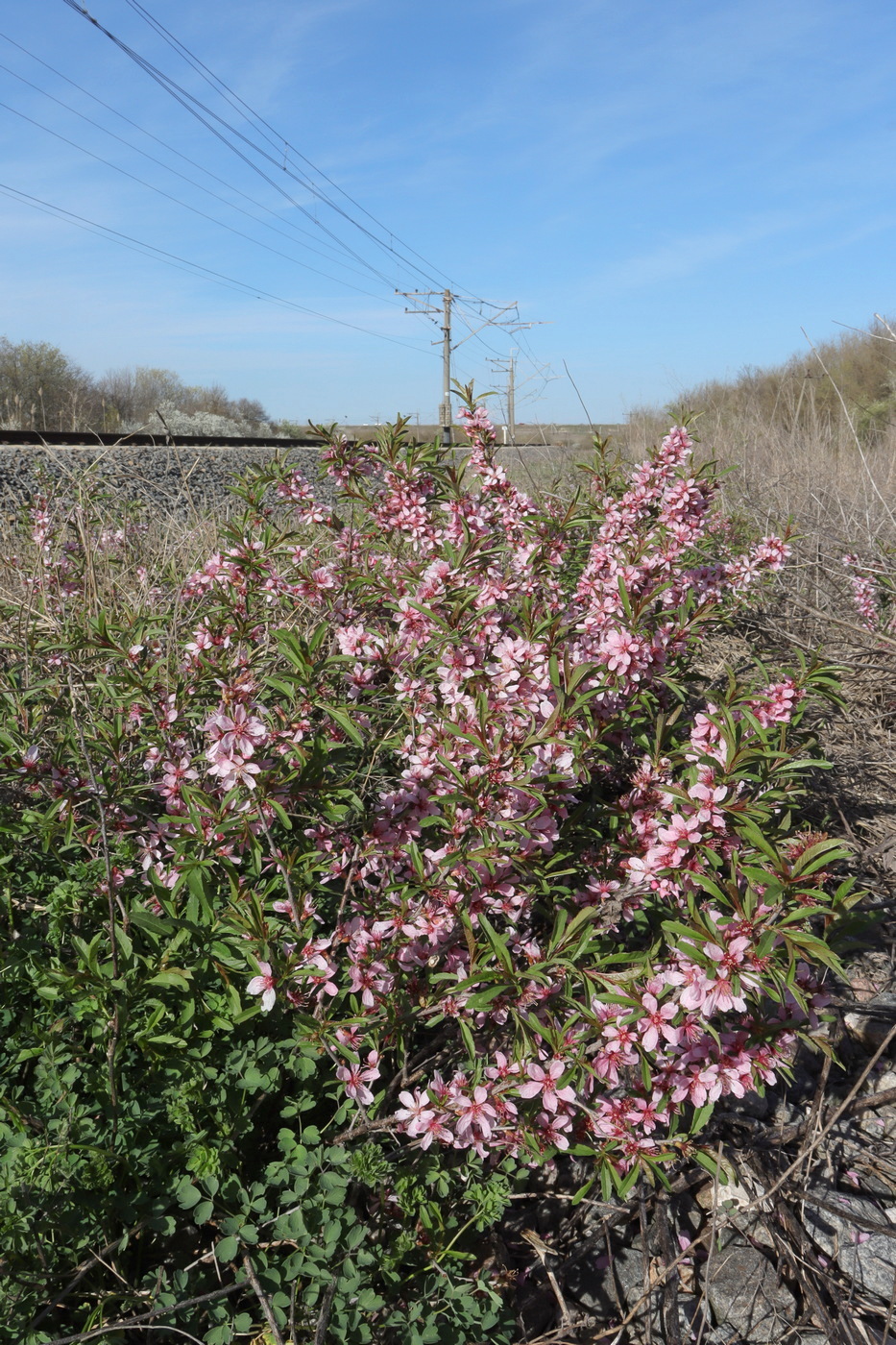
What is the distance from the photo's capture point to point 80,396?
2672cm

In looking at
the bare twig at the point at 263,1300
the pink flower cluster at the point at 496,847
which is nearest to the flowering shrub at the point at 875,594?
the pink flower cluster at the point at 496,847

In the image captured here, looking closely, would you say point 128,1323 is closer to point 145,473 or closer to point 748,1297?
point 748,1297

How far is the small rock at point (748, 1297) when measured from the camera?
206 centimetres

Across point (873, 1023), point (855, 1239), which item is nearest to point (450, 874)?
point (855, 1239)

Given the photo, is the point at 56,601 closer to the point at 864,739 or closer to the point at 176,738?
the point at 176,738

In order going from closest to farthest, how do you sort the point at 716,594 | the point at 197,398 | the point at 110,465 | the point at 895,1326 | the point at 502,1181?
1. the point at 502,1181
2. the point at 895,1326
3. the point at 716,594
4. the point at 110,465
5. the point at 197,398

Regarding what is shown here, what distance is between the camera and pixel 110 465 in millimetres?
9773

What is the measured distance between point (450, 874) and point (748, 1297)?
1338 millimetres

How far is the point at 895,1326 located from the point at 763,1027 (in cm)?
94

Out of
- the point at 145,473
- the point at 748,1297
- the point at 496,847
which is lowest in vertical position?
the point at 748,1297

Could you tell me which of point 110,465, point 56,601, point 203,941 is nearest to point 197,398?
point 110,465

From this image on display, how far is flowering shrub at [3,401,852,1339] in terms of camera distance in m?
1.78

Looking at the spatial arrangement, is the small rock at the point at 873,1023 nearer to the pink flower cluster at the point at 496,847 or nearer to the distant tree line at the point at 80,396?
the pink flower cluster at the point at 496,847

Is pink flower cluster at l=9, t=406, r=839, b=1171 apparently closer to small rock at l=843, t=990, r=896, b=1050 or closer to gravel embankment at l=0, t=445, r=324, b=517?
small rock at l=843, t=990, r=896, b=1050
